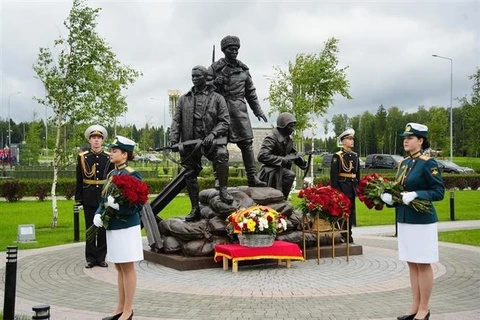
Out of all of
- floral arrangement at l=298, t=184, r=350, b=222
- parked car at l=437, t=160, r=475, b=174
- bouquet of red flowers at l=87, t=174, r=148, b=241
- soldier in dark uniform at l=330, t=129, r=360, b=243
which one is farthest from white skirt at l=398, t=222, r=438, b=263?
parked car at l=437, t=160, r=475, b=174

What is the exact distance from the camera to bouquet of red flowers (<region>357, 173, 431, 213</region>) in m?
6.36

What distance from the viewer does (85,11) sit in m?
16.9

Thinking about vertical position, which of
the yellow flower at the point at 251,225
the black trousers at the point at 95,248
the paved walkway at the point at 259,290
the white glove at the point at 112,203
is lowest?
the paved walkway at the point at 259,290

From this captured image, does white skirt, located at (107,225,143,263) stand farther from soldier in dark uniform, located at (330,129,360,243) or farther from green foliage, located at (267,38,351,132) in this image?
green foliage, located at (267,38,351,132)

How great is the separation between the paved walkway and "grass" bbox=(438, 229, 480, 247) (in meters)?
2.22

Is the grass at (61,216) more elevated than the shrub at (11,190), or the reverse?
the shrub at (11,190)

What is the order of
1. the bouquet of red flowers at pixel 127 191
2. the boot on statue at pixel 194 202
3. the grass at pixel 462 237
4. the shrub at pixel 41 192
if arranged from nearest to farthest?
the bouquet of red flowers at pixel 127 191, the boot on statue at pixel 194 202, the grass at pixel 462 237, the shrub at pixel 41 192

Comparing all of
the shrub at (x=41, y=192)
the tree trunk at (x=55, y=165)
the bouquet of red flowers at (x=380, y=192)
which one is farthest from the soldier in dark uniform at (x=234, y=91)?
the shrub at (x=41, y=192)

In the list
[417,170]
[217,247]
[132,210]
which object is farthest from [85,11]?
[417,170]

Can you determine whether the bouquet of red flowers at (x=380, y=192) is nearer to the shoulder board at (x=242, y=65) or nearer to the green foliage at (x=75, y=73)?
the shoulder board at (x=242, y=65)

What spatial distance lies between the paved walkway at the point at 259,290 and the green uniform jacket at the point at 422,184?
1.31 m

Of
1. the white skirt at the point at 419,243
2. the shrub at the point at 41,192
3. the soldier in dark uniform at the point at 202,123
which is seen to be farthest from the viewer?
the shrub at the point at 41,192

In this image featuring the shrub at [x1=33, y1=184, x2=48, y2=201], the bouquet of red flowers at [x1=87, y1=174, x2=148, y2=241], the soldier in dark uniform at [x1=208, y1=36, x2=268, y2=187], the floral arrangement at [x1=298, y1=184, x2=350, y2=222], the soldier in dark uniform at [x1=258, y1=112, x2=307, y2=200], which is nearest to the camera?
the bouquet of red flowers at [x1=87, y1=174, x2=148, y2=241]

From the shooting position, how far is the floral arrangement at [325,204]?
10289 millimetres
